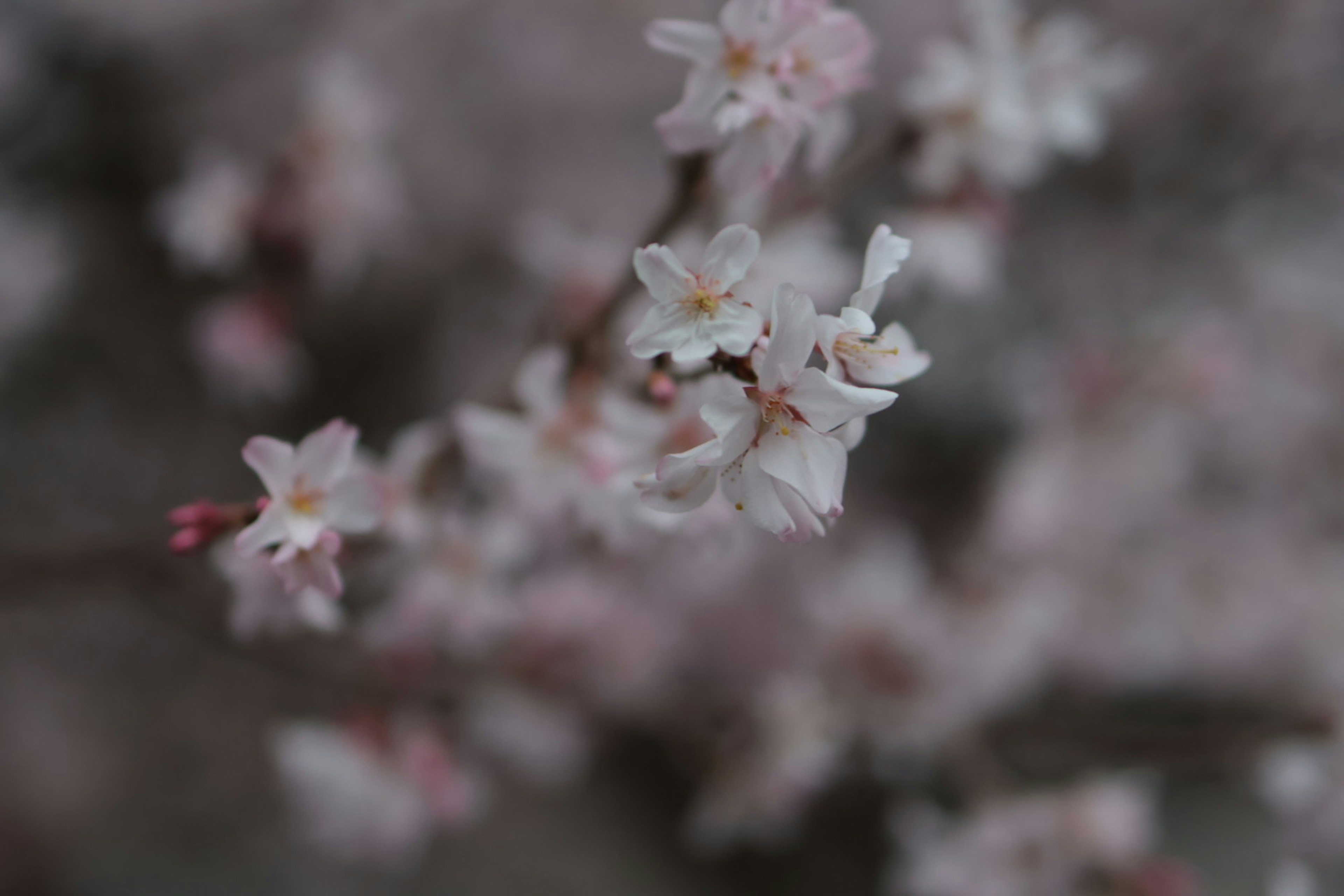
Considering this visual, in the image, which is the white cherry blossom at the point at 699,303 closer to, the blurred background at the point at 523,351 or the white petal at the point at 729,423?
the white petal at the point at 729,423

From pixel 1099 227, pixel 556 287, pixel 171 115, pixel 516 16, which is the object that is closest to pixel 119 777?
pixel 171 115

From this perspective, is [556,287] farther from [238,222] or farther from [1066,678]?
[1066,678]

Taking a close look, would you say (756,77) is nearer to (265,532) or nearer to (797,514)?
(797,514)

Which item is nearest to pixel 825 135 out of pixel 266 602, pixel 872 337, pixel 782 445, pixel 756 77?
pixel 756 77

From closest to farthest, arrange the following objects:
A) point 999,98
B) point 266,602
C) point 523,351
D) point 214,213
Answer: point 266,602 < point 999,98 < point 214,213 < point 523,351

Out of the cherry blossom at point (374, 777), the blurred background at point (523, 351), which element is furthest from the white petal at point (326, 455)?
the blurred background at point (523, 351)
